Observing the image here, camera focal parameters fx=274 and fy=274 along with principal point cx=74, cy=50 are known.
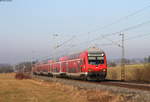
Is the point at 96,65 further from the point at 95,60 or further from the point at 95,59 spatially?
the point at 95,59

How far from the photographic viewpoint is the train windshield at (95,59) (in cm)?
3166

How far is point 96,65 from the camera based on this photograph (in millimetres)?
31562

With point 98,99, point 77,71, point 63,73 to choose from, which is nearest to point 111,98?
point 98,99

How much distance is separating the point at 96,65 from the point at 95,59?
2.52 ft

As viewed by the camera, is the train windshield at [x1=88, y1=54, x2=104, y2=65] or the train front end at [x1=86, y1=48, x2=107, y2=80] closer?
the train front end at [x1=86, y1=48, x2=107, y2=80]

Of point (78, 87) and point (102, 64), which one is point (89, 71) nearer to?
point (102, 64)

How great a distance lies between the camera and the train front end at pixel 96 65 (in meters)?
31.1

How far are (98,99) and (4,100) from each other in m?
9.59

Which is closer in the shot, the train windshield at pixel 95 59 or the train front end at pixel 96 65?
the train front end at pixel 96 65

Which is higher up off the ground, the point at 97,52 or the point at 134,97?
the point at 97,52

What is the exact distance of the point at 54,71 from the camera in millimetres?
54500

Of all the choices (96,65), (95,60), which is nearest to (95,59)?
(95,60)

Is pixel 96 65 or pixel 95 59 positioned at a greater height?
pixel 95 59

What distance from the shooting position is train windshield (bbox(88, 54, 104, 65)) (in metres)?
31.7
